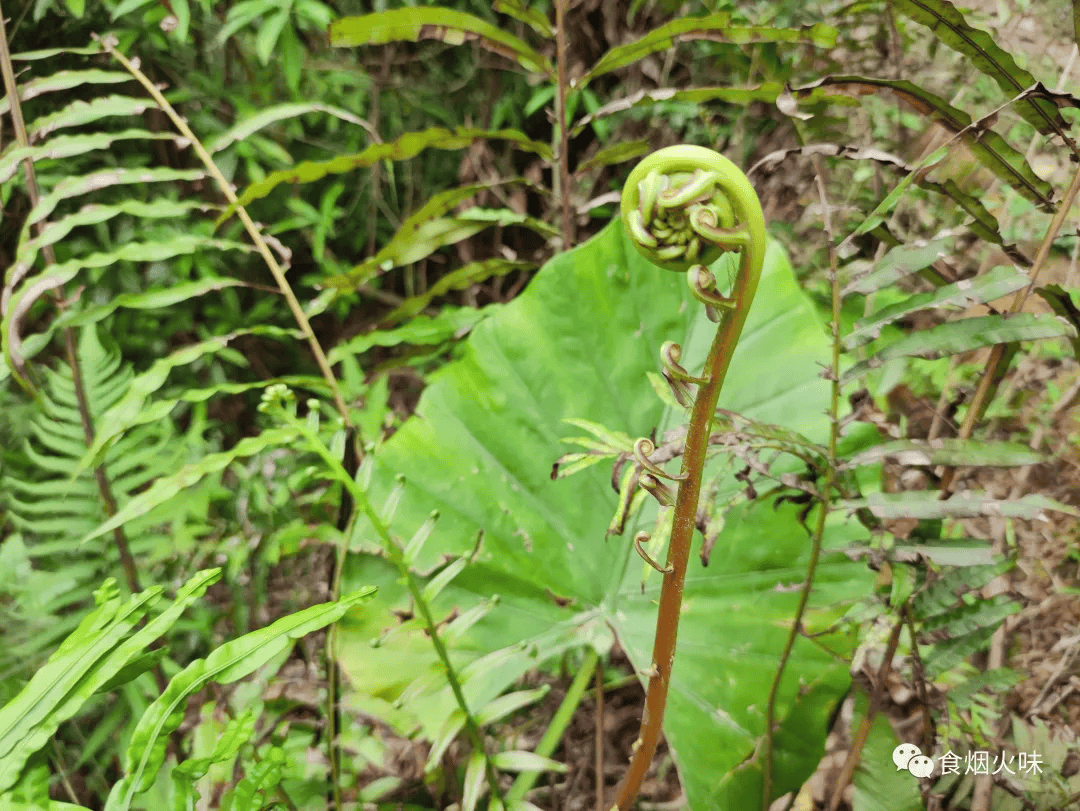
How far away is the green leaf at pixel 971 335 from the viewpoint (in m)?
0.61

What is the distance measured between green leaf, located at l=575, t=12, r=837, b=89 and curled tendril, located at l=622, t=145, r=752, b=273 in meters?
0.58

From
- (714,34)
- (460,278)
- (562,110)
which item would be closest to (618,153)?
(562,110)

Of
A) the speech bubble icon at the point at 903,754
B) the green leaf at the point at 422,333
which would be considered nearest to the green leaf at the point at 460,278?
the green leaf at the point at 422,333

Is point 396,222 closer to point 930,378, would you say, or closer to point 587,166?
point 587,166

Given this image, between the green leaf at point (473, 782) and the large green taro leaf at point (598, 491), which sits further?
the large green taro leaf at point (598, 491)

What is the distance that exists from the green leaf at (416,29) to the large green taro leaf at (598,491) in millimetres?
362

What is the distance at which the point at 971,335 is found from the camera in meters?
0.63

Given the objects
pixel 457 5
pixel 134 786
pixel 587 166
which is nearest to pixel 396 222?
pixel 457 5

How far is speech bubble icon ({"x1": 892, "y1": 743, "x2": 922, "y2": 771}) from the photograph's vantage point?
2.55ft

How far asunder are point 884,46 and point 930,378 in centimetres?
72

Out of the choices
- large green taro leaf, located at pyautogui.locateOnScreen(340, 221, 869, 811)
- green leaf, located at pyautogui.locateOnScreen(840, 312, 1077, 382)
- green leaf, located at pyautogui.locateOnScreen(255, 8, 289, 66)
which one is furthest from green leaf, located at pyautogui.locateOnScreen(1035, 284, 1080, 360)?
green leaf, located at pyautogui.locateOnScreen(255, 8, 289, 66)

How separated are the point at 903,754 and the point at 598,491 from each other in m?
0.49

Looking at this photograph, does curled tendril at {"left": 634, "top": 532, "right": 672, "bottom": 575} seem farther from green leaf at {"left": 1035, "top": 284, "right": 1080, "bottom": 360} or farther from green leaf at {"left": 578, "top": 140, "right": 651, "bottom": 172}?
green leaf at {"left": 578, "top": 140, "right": 651, "bottom": 172}

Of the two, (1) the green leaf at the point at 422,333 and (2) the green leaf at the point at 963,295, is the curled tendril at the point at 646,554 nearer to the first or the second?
(2) the green leaf at the point at 963,295
